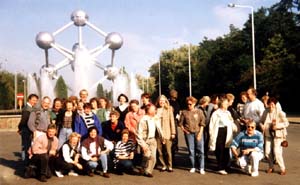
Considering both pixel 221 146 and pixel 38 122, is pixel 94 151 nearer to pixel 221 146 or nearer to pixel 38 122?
pixel 38 122

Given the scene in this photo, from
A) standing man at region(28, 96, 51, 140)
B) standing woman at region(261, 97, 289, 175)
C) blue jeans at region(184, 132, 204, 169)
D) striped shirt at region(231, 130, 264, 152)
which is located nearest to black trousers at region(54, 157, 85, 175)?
standing man at region(28, 96, 51, 140)

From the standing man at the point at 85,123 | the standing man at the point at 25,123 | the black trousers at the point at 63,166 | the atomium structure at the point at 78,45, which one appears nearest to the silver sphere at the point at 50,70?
the atomium structure at the point at 78,45

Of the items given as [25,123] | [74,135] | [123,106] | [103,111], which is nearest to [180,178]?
[74,135]

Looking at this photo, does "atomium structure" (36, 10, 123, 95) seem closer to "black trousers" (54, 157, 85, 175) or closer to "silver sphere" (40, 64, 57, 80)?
"silver sphere" (40, 64, 57, 80)

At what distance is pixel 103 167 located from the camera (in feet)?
31.2

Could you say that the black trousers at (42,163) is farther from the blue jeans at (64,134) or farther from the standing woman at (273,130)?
the standing woman at (273,130)

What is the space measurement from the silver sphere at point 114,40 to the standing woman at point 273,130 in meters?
32.7

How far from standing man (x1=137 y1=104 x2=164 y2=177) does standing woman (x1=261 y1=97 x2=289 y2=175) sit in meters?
2.47

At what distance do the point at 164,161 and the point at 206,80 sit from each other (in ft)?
162

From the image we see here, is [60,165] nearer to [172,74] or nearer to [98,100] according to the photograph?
[98,100]

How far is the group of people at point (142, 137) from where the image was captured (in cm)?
941

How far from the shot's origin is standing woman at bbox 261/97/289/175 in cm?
954

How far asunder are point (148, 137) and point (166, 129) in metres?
0.54

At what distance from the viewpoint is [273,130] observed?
9586mm
